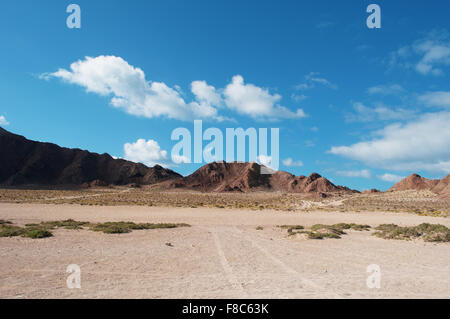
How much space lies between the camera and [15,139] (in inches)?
5330

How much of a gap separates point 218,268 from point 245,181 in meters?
130

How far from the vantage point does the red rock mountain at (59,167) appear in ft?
408

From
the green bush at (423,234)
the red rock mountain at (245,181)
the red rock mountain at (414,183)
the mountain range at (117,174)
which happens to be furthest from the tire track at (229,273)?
the red rock mountain at (414,183)

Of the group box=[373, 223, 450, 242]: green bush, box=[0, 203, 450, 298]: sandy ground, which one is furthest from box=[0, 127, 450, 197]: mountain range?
box=[0, 203, 450, 298]: sandy ground

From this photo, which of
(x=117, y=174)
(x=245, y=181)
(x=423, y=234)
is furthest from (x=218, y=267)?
(x=117, y=174)

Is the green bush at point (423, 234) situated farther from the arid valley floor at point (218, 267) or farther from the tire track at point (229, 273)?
the tire track at point (229, 273)

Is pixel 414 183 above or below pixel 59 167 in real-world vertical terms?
below

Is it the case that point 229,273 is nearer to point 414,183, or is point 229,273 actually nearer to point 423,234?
point 423,234

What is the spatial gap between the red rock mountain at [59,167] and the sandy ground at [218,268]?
118 m

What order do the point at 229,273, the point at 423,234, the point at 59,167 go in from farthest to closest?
the point at 59,167
the point at 423,234
the point at 229,273

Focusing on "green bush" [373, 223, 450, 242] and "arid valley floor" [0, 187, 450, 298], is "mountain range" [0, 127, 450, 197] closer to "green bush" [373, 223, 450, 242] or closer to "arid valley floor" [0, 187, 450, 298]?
"green bush" [373, 223, 450, 242]

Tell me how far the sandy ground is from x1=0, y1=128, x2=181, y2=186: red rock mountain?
11823 cm

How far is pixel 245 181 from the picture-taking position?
13888cm

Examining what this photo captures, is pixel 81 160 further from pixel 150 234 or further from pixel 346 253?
pixel 346 253
